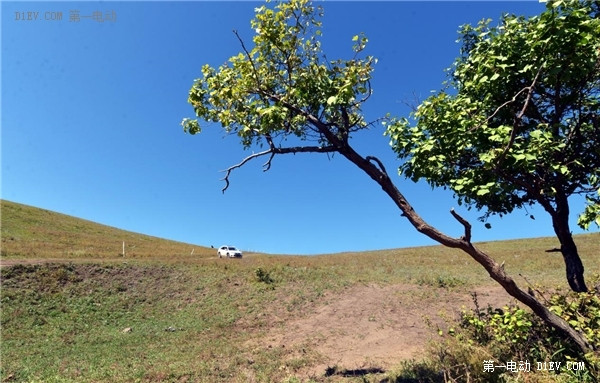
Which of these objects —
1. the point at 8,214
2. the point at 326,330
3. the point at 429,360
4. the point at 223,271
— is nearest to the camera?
the point at 429,360

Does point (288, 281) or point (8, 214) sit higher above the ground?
point (8, 214)

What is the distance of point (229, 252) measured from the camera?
182 feet

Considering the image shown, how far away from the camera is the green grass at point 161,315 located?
461 inches

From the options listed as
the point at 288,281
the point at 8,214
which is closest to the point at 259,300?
the point at 288,281

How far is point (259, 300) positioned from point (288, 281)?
406cm

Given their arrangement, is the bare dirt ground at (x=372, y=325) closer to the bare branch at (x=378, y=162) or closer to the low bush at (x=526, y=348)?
the low bush at (x=526, y=348)

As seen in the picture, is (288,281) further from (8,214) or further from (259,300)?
(8,214)

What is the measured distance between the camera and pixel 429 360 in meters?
9.99

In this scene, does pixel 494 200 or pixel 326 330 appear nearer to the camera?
pixel 494 200

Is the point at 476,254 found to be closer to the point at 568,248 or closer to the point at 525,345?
the point at 525,345

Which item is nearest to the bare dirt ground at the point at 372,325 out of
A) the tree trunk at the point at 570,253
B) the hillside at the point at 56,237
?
the tree trunk at the point at 570,253

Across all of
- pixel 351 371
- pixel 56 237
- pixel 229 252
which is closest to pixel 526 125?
pixel 351 371

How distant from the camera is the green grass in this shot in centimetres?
1170

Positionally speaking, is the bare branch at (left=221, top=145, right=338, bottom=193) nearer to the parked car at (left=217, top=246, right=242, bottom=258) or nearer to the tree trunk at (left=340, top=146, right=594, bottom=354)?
the tree trunk at (left=340, top=146, right=594, bottom=354)
